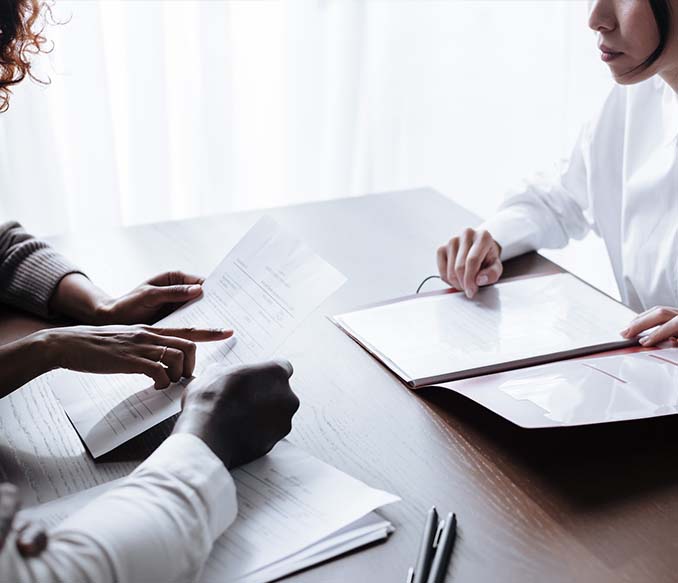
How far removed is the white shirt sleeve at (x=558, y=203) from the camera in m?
1.46

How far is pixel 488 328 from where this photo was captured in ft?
3.63

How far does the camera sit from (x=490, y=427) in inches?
35.6

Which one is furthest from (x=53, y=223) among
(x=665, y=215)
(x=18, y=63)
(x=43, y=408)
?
(x=665, y=215)

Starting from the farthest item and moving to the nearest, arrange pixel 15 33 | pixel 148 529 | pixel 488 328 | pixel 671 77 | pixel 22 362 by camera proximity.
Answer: pixel 671 77, pixel 15 33, pixel 488 328, pixel 22 362, pixel 148 529

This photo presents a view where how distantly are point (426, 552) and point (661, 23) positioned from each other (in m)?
0.88

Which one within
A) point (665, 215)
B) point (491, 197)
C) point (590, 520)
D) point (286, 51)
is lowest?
point (491, 197)

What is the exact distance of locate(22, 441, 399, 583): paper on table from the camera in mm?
699

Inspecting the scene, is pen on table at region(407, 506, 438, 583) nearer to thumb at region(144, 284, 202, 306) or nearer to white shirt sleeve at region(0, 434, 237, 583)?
white shirt sleeve at region(0, 434, 237, 583)

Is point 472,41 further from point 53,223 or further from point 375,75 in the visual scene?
point 53,223

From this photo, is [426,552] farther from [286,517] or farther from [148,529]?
[148,529]

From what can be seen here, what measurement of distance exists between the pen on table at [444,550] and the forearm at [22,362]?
1.69 ft

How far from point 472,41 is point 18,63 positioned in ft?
6.29

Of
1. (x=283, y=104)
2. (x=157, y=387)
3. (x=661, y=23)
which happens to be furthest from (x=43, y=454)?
(x=283, y=104)

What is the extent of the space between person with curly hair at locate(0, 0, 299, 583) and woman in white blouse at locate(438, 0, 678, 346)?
470mm
